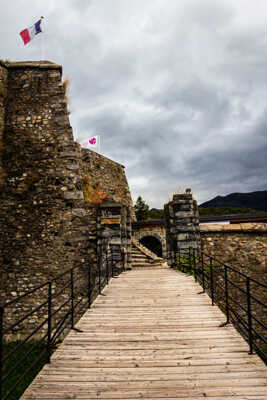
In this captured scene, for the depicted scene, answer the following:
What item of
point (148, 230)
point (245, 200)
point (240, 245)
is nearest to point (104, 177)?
point (148, 230)

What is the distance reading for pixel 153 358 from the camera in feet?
11.5

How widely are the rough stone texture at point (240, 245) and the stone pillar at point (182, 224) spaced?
0.44 meters

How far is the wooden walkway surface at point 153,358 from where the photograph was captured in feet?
9.18

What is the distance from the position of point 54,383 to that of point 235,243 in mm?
8167

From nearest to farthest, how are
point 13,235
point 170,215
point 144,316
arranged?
1. point 144,316
2. point 13,235
3. point 170,215

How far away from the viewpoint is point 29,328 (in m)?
8.66

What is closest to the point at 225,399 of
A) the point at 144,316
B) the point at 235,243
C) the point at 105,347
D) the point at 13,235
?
the point at 105,347

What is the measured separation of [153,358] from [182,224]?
6.66 m

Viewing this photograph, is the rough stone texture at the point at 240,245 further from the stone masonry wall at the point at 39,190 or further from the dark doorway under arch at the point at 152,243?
the dark doorway under arch at the point at 152,243

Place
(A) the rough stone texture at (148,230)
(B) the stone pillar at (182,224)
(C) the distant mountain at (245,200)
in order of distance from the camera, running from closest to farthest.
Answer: (B) the stone pillar at (182,224) → (A) the rough stone texture at (148,230) → (C) the distant mountain at (245,200)

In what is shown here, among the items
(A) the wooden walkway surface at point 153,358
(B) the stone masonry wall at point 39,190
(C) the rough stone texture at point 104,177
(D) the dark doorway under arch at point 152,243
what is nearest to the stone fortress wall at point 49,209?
(B) the stone masonry wall at point 39,190

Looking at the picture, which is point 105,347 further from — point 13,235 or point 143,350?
point 13,235

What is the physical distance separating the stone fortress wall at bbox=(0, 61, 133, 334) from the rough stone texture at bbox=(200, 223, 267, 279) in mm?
3370

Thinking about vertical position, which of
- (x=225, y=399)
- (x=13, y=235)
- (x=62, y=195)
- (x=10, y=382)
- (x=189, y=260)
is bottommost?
(x=10, y=382)
